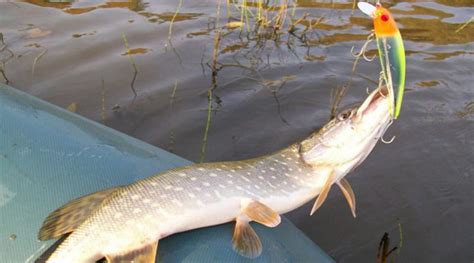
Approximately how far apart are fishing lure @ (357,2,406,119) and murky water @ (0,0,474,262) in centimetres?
133

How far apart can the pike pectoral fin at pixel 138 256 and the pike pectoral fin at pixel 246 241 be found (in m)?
Result: 0.32

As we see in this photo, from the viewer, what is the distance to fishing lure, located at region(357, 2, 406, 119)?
196cm

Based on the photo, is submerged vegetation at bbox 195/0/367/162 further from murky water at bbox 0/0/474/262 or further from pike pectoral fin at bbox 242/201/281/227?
pike pectoral fin at bbox 242/201/281/227

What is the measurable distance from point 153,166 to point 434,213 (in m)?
1.98

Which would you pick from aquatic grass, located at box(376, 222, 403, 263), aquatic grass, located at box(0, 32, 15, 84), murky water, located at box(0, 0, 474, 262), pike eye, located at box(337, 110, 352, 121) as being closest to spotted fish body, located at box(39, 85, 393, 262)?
pike eye, located at box(337, 110, 352, 121)

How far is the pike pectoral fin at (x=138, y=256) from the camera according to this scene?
5.76 ft

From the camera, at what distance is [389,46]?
6.56ft

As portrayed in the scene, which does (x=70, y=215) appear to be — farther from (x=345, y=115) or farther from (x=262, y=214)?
(x=345, y=115)

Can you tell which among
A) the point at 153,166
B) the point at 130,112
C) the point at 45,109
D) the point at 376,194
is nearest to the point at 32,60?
the point at 130,112

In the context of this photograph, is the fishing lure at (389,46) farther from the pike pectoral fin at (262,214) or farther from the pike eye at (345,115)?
the pike pectoral fin at (262,214)

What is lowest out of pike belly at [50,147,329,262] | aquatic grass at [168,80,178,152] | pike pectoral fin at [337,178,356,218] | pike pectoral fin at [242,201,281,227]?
aquatic grass at [168,80,178,152]

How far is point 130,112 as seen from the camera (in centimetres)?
437

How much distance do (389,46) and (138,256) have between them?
4.28 ft

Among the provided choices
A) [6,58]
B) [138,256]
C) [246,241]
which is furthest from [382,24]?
[6,58]
